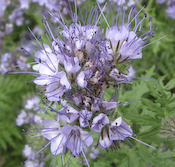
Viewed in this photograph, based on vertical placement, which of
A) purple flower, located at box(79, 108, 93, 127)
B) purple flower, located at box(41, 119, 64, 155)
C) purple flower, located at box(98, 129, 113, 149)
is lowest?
purple flower, located at box(98, 129, 113, 149)

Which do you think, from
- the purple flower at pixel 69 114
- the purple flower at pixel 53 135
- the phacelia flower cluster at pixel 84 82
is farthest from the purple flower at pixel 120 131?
the purple flower at pixel 53 135

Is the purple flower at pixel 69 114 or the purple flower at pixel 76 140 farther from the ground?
the purple flower at pixel 69 114

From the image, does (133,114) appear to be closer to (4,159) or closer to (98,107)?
(98,107)

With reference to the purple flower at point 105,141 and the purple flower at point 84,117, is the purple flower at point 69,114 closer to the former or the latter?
the purple flower at point 84,117

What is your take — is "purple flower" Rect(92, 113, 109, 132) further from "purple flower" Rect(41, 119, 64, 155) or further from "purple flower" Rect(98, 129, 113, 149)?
"purple flower" Rect(41, 119, 64, 155)

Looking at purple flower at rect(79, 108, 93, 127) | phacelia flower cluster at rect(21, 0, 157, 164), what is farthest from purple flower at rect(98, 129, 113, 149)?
purple flower at rect(79, 108, 93, 127)

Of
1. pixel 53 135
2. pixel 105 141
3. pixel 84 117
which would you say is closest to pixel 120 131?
pixel 105 141

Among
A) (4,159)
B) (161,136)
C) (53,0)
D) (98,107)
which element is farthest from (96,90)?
(4,159)

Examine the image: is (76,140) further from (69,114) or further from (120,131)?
(120,131)
